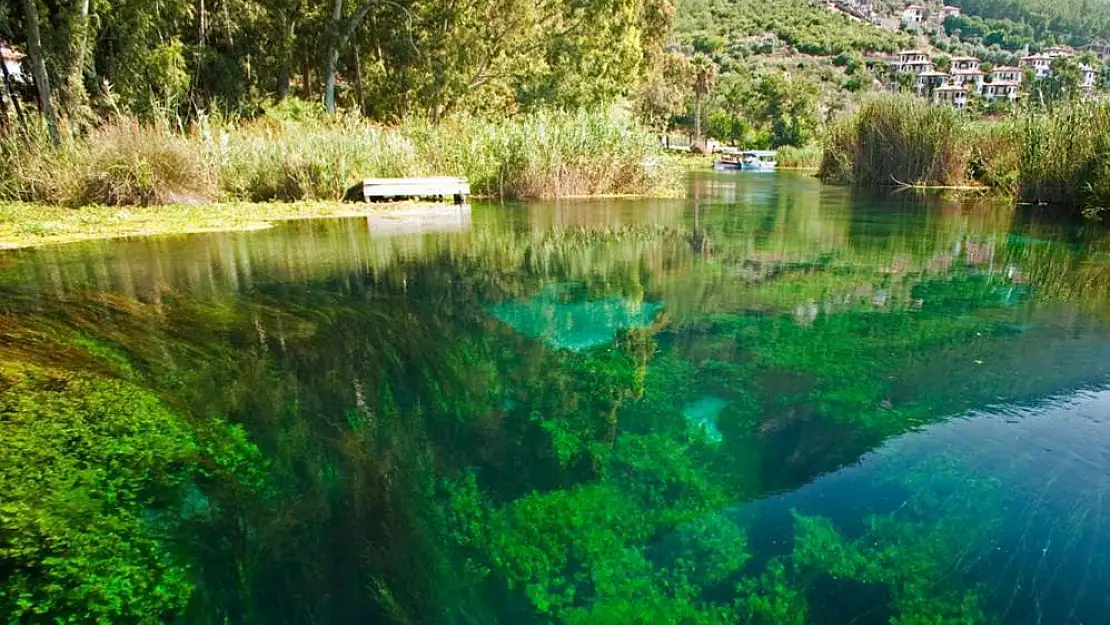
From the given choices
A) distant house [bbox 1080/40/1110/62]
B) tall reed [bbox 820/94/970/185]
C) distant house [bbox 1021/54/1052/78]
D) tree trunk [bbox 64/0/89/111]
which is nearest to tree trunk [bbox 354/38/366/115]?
tree trunk [bbox 64/0/89/111]

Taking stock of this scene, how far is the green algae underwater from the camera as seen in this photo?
1870 millimetres

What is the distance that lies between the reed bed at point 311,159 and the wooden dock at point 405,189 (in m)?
0.45

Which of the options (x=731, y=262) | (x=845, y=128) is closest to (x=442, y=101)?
(x=845, y=128)

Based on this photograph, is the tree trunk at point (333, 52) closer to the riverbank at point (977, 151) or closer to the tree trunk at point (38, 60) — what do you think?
the tree trunk at point (38, 60)

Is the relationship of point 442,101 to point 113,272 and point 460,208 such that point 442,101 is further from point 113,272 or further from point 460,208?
point 113,272

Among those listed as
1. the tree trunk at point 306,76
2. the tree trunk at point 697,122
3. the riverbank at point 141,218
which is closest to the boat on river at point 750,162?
the tree trunk at point 697,122

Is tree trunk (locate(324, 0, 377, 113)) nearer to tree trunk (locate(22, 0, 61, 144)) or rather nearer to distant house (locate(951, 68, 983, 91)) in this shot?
tree trunk (locate(22, 0, 61, 144))

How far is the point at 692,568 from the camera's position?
1.99 m

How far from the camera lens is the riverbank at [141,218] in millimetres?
7250

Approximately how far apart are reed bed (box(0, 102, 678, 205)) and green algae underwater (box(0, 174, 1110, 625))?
4578 millimetres

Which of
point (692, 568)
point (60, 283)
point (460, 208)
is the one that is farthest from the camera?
point (460, 208)

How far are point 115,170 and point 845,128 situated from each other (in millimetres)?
18894

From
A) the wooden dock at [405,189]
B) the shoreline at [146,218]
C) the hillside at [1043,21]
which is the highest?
the hillside at [1043,21]

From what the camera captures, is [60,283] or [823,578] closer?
[823,578]
